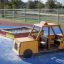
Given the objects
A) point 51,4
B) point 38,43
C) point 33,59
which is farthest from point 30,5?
point 33,59

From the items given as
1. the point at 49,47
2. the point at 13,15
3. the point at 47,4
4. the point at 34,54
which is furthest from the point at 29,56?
the point at 47,4

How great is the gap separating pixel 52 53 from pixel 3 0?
45.9 metres

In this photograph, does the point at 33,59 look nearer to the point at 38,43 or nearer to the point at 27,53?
the point at 27,53

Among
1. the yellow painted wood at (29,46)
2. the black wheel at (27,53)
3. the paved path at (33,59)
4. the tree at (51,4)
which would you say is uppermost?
the tree at (51,4)

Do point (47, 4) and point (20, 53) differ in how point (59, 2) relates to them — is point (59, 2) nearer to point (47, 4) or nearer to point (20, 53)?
point (47, 4)

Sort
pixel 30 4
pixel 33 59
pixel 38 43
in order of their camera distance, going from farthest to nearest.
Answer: pixel 30 4 → pixel 38 43 → pixel 33 59

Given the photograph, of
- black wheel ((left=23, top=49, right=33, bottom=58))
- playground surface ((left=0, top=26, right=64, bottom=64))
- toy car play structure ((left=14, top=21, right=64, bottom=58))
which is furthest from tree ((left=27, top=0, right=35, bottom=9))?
black wheel ((left=23, top=49, right=33, bottom=58))

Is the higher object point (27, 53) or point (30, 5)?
point (30, 5)

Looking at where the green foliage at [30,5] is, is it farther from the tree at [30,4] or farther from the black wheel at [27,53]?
the black wheel at [27,53]

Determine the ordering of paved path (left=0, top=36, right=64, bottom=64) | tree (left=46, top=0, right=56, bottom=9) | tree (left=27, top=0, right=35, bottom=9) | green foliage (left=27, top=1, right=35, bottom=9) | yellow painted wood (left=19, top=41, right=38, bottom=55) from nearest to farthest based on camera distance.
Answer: paved path (left=0, top=36, right=64, bottom=64) < yellow painted wood (left=19, top=41, right=38, bottom=55) < tree (left=46, top=0, right=56, bottom=9) < green foliage (left=27, top=1, right=35, bottom=9) < tree (left=27, top=0, right=35, bottom=9)

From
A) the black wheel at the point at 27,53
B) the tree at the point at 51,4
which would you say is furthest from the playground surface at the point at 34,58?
the tree at the point at 51,4

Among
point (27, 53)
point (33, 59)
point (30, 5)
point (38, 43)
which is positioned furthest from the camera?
point (30, 5)

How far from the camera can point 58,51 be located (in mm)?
10016

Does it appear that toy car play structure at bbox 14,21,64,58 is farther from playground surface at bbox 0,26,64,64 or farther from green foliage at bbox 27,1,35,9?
green foliage at bbox 27,1,35,9
